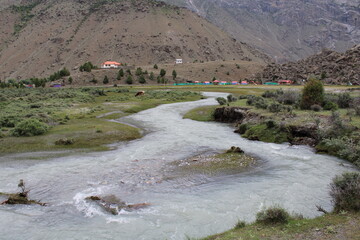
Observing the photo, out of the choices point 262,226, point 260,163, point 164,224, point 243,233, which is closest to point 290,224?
point 262,226

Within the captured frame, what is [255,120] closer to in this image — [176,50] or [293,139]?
[293,139]

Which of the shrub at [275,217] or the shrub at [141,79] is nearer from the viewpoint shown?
the shrub at [275,217]

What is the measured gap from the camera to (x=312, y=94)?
118 feet

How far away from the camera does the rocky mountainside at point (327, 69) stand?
86312mm

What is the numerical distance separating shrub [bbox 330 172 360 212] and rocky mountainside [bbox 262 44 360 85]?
261 feet

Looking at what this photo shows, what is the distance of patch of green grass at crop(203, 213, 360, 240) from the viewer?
9789 millimetres

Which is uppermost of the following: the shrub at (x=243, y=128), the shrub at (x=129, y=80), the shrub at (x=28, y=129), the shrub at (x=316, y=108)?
the shrub at (x=129, y=80)

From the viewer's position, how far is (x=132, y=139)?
31500 millimetres

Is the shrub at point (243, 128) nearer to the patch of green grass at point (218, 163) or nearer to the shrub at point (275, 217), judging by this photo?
the patch of green grass at point (218, 163)

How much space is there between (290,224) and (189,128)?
Answer: 26.6 meters

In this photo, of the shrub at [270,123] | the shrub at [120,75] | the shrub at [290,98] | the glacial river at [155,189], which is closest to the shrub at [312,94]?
the shrub at [290,98]

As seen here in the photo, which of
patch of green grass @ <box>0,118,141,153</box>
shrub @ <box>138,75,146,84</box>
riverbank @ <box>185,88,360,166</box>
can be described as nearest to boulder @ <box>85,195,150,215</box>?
patch of green grass @ <box>0,118,141,153</box>

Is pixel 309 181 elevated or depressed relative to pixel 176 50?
depressed

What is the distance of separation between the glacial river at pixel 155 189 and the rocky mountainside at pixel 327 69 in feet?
237
